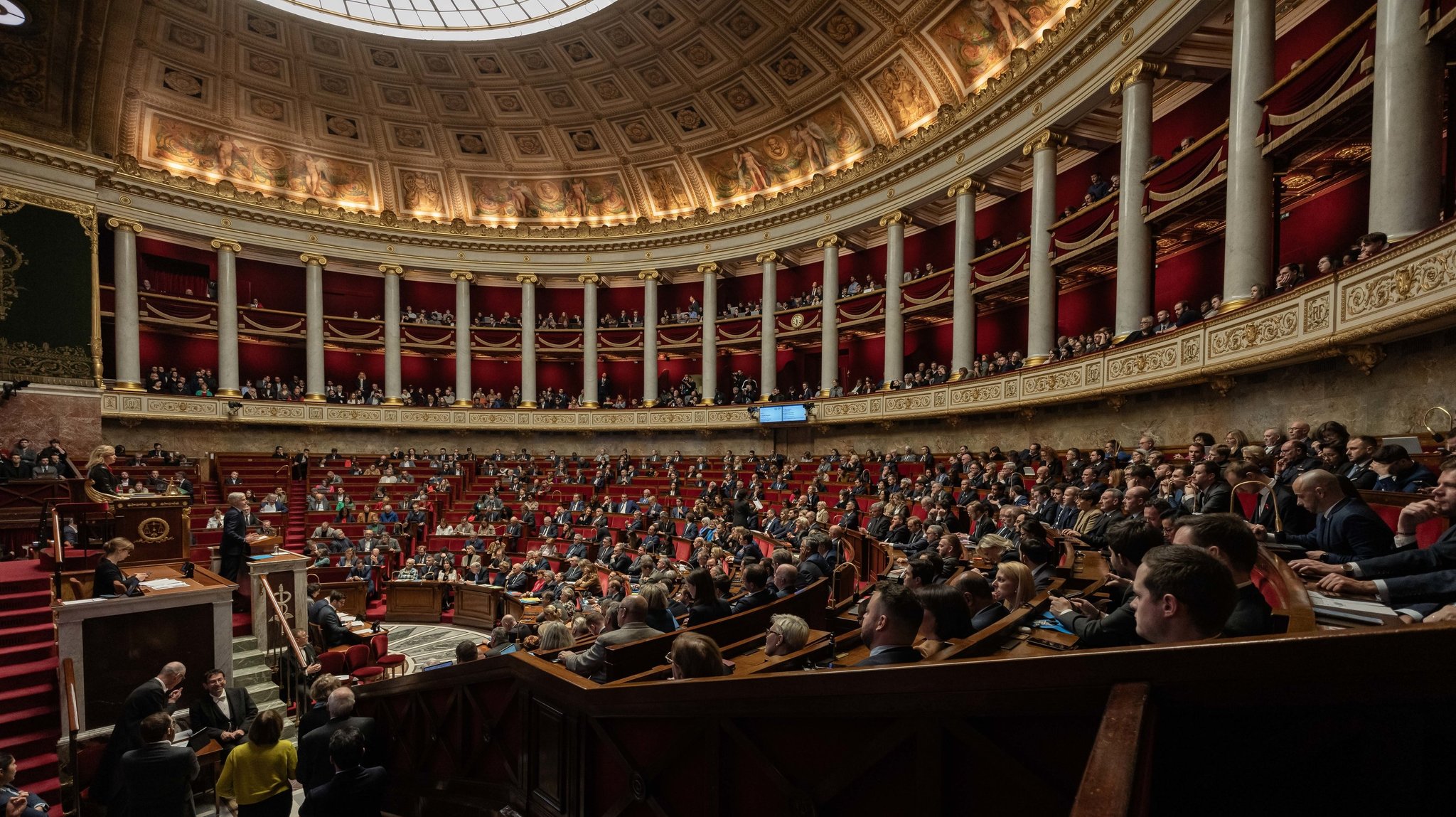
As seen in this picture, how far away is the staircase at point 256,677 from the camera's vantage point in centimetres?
804

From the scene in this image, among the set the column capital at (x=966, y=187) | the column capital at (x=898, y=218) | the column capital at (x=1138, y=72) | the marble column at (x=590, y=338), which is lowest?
the marble column at (x=590, y=338)

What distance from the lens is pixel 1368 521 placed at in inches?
130

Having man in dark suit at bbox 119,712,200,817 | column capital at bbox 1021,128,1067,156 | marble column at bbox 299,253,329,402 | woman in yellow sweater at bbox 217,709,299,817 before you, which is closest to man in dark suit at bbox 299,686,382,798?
woman in yellow sweater at bbox 217,709,299,817

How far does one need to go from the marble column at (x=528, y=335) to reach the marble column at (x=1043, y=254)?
1867cm

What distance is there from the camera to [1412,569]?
2873 mm

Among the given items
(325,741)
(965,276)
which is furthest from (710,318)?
(325,741)

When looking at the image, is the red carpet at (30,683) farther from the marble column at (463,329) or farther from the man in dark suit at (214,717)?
the marble column at (463,329)

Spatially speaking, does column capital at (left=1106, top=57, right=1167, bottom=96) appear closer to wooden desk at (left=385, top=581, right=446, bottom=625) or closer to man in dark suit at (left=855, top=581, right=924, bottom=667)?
man in dark suit at (left=855, top=581, right=924, bottom=667)

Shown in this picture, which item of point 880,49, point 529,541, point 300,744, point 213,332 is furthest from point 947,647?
point 213,332

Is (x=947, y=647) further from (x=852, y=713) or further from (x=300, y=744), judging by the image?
(x=300, y=744)

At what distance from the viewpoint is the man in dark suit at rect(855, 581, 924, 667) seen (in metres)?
2.50

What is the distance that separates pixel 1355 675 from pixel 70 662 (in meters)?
9.38

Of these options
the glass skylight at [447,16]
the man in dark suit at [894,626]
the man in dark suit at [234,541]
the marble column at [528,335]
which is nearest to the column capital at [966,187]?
the glass skylight at [447,16]

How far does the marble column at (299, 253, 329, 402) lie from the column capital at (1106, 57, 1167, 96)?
25.4 meters
